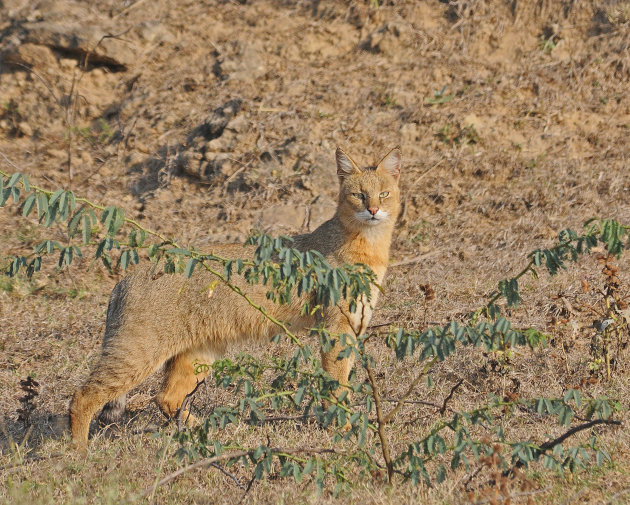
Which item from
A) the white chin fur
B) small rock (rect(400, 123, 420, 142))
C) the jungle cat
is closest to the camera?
the jungle cat

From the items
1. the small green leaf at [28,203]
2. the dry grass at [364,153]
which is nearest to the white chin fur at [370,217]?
the dry grass at [364,153]

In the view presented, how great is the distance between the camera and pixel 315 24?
13.0 meters

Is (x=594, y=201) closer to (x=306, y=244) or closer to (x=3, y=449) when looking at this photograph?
(x=306, y=244)

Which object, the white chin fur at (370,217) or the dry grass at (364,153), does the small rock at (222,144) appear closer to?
the dry grass at (364,153)

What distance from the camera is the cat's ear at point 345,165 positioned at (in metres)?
6.73

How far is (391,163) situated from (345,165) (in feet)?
1.39

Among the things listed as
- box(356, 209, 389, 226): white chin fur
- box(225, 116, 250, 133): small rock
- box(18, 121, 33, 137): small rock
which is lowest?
box(18, 121, 33, 137): small rock

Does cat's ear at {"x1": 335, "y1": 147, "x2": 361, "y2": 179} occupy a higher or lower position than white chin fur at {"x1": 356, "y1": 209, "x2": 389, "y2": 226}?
higher

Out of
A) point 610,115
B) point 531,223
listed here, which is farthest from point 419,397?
point 610,115

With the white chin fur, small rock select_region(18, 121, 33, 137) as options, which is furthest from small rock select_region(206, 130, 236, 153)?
the white chin fur

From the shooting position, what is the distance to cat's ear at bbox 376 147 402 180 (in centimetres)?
677

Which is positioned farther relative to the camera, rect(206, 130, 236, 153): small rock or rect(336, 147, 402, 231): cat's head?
rect(206, 130, 236, 153): small rock

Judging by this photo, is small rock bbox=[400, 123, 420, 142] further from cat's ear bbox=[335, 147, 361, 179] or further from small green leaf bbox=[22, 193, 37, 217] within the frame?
small green leaf bbox=[22, 193, 37, 217]

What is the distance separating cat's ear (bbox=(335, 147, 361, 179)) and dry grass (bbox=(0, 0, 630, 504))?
1619 mm
